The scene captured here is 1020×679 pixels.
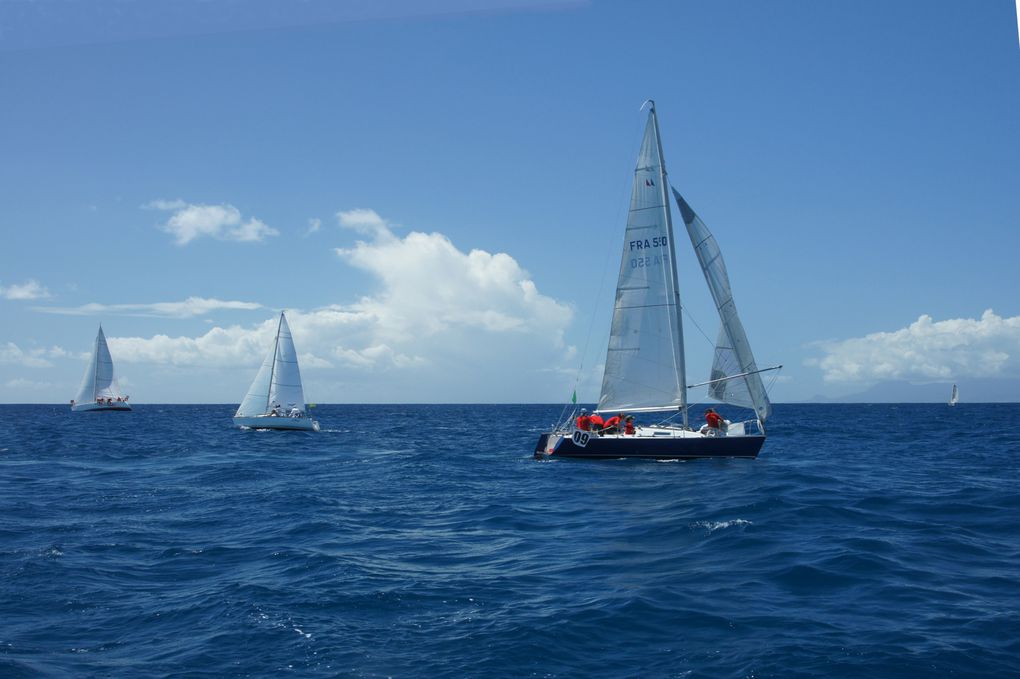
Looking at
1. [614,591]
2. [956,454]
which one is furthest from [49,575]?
[956,454]

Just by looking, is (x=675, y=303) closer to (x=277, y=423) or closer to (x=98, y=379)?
(x=277, y=423)

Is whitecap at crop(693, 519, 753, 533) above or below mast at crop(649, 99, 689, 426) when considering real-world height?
below

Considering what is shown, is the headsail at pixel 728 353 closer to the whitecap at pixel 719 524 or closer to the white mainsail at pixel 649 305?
the white mainsail at pixel 649 305

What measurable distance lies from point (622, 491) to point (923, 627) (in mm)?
12861

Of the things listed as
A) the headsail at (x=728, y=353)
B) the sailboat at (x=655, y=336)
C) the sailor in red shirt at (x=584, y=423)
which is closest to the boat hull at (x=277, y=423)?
the sailboat at (x=655, y=336)

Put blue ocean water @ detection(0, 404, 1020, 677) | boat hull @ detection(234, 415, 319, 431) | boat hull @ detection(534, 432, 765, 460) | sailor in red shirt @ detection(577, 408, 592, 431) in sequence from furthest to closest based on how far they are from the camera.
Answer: boat hull @ detection(234, 415, 319, 431)
sailor in red shirt @ detection(577, 408, 592, 431)
boat hull @ detection(534, 432, 765, 460)
blue ocean water @ detection(0, 404, 1020, 677)

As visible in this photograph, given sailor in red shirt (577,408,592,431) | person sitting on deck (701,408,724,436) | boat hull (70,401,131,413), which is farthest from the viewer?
boat hull (70,401,131,413)

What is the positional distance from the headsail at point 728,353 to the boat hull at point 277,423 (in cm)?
3661

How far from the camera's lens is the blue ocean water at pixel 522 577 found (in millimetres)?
8961

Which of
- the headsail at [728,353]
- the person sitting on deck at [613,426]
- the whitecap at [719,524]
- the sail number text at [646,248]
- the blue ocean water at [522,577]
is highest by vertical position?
the sail number text at [646,248]

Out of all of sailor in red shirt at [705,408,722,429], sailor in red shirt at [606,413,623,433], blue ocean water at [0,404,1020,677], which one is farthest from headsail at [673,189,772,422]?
blue ocean water at [0,404,1020,677]

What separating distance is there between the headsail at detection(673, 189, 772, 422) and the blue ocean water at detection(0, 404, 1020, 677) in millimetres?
5340

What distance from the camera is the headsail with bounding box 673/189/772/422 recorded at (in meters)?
30.5

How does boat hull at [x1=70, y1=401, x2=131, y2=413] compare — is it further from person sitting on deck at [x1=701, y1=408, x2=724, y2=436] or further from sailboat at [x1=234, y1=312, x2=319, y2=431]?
person sitting on deck at [x1=701, y1=408, x2=724, y2=436]
